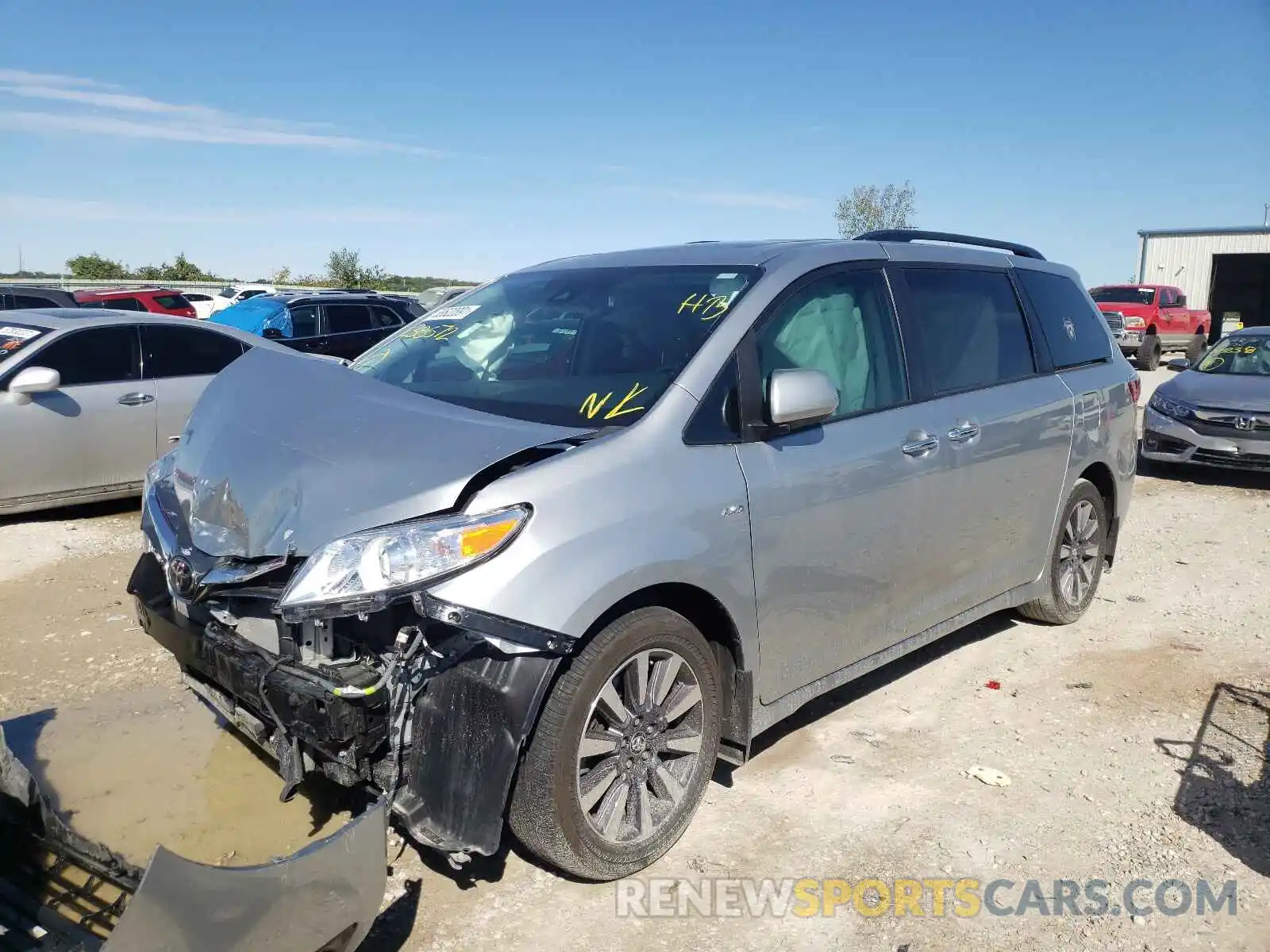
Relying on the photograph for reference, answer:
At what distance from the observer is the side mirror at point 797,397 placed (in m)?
3.36

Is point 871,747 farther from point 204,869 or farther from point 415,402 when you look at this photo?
point 204,869

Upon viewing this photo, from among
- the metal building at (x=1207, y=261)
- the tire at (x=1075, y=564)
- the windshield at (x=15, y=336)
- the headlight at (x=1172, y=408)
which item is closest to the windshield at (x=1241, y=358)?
the headlight at (x=1172, y=408)

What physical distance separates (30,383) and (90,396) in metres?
0.44

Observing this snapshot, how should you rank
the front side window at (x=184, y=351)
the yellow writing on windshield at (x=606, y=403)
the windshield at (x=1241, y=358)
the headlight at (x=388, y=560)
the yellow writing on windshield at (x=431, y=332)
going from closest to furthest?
the headlight at (x=388, y=560), the yellow writing on windshield at (x=606, y=403), the yellow writing on windshield at (x=431, y=332), the front side window at (x=184, y=351), the windshield at (x=1241, y=358)

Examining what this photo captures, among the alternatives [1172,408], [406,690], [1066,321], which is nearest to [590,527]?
[406,690]

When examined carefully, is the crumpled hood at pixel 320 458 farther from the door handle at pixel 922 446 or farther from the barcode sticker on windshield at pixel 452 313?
the door handle at pixel 922 446

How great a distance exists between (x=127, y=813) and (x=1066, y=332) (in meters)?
4.85

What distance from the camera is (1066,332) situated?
5426 mm

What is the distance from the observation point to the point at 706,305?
367 cm

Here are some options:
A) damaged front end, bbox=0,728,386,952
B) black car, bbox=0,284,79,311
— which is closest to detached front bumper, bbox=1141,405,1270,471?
damaged front end, bbox=0,728,386,952

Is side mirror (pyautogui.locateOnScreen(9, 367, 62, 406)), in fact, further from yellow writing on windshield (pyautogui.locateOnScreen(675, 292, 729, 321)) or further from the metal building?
the metal building

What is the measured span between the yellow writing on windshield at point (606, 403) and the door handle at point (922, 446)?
121 centimetres

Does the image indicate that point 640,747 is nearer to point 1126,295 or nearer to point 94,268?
point 1126,295

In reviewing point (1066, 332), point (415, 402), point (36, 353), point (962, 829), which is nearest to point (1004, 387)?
point (1066, 332)
